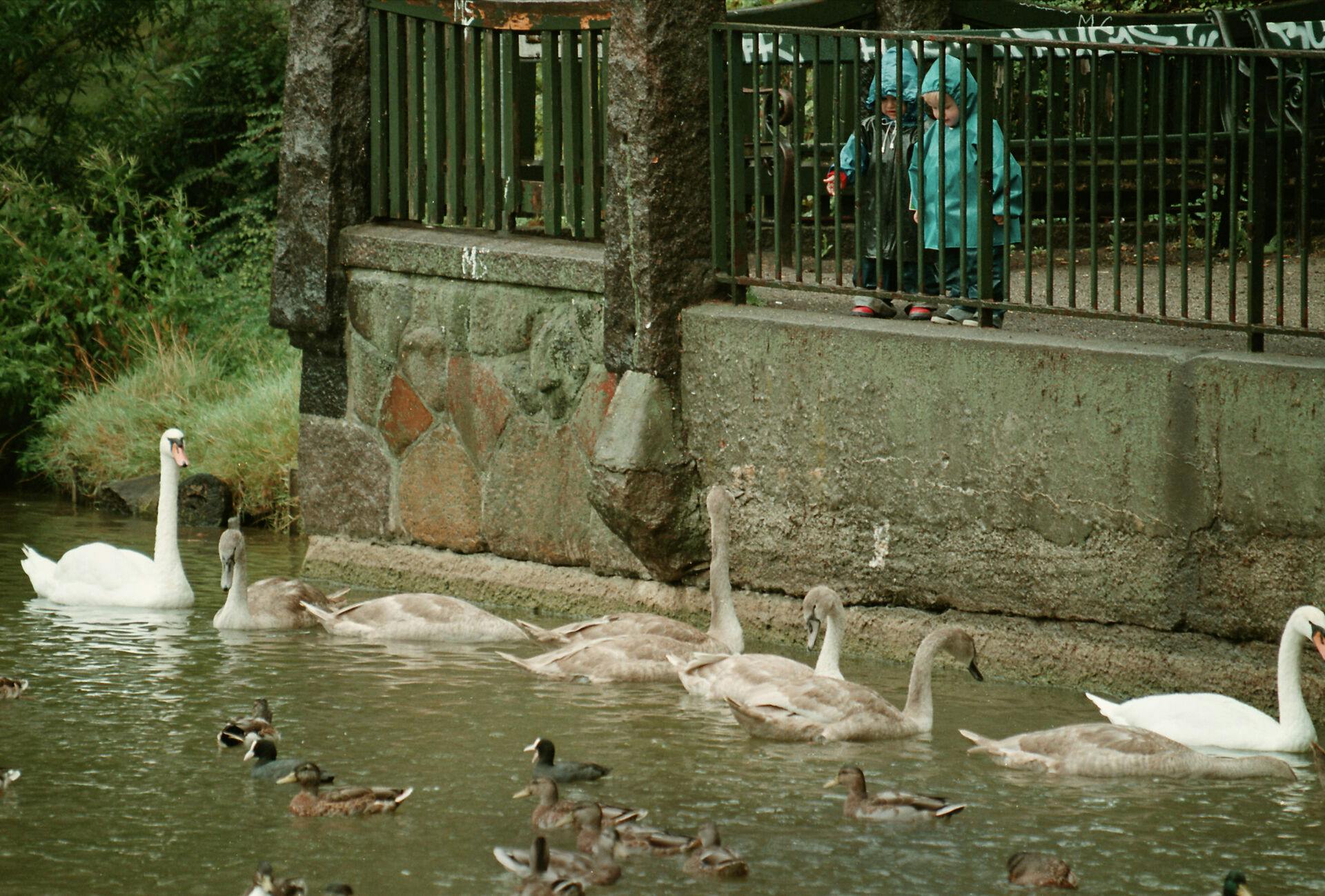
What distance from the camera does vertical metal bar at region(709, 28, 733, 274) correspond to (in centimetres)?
915

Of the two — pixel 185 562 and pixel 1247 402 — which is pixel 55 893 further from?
pixel 185 562

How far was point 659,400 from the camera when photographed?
923 centimetres

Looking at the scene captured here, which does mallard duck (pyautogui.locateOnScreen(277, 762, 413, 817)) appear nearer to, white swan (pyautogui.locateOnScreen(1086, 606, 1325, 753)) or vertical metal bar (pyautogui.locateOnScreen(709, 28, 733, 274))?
white swan (pyautogui.locateOnScreen(1086, 606, 1325, 753))

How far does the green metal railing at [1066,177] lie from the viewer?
781cm

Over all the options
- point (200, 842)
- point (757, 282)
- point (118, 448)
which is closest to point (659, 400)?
point (757, 282)

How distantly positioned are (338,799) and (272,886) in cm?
91

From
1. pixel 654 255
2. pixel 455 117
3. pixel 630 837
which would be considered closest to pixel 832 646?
pixel 654 255

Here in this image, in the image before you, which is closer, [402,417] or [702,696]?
[702,696]

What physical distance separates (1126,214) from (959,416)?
207 inches

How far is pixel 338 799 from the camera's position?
6418 mm

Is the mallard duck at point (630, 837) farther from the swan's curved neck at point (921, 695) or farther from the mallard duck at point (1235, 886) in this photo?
the swan's curved neck at point (921, 695)

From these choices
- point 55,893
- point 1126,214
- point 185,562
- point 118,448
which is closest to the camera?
point 55,893


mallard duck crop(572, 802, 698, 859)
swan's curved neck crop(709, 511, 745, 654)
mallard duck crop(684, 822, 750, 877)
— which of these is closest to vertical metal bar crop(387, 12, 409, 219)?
swan's curved neck crop(709, 511, 745, 654)

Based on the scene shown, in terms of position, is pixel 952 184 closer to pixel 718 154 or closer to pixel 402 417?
pixel 718 154
